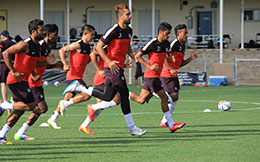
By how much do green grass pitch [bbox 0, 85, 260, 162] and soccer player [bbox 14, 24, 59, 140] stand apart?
32cm

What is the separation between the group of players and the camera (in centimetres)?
959

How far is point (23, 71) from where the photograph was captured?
9.61m

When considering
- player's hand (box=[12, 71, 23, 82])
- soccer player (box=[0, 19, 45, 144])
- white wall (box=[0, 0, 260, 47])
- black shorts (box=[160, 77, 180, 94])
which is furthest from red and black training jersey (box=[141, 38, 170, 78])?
white wall (box=[0, 0, 260, 47])

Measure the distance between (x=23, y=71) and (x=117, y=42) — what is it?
1730 millimetres

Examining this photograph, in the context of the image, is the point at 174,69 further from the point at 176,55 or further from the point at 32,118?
the point at 32,118

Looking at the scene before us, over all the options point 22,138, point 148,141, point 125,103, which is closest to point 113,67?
point 125,103

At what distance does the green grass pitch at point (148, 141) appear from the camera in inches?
325

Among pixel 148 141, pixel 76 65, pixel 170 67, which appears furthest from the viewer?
pixel 76 65

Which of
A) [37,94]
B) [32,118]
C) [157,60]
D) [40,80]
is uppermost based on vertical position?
[157,60]

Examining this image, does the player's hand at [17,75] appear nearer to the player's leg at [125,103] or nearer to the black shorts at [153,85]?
the player's leg at [125,103]

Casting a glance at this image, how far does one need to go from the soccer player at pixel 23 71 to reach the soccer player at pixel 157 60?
2.34 metres

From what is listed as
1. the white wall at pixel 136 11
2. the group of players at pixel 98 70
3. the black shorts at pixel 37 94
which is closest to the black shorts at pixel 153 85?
the group of players at pixel 98 70

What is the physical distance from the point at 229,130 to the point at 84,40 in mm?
3507

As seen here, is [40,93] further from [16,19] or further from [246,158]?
[16,19]
